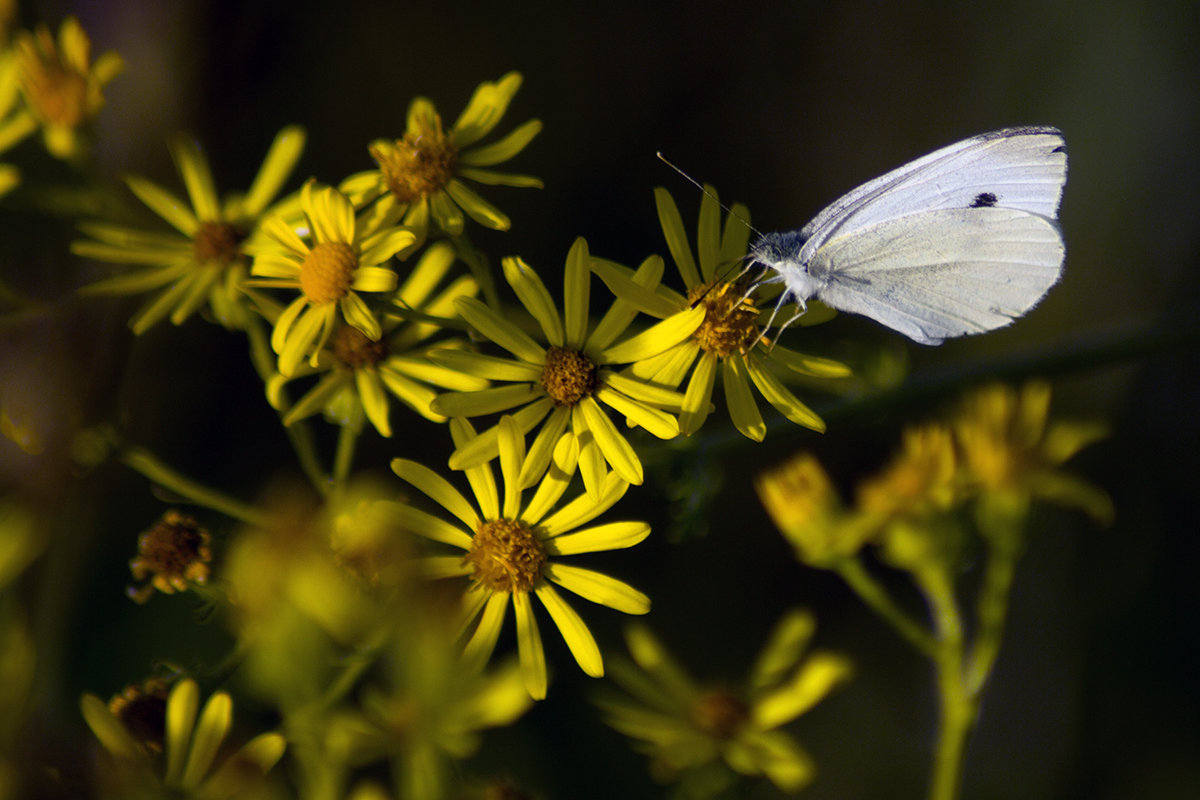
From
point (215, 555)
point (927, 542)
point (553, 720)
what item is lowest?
point (215, 555)

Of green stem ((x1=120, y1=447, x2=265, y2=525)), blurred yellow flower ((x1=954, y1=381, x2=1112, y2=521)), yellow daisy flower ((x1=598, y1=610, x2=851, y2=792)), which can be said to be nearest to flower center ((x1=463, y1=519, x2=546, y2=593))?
green stem ((x1=120, y1=447, x2=265, y2=525))

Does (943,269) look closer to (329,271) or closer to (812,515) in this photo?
(812,515)

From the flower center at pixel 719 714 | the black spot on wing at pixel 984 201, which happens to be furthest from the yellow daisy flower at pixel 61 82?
the flower center at pixel 719 714

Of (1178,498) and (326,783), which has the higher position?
(1178,498)

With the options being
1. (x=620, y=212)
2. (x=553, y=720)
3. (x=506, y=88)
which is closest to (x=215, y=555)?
(x=506, y=88)

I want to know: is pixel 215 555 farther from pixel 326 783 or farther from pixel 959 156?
pixel 959 156

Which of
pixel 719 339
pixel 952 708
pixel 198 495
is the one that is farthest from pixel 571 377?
pixel 952 708

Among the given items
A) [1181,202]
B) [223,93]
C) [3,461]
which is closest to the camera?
[3,461]
